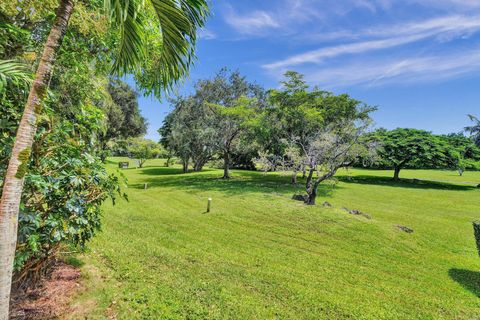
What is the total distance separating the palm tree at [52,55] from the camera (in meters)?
2.63

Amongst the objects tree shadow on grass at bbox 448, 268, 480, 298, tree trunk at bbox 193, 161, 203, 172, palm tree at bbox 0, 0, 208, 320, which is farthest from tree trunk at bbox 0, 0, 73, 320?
tree trunk at bbox 193, 161, 203, 172

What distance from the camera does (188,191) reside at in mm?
18969

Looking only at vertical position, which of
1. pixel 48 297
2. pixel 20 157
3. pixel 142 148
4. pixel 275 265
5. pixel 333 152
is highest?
pixel 142 148

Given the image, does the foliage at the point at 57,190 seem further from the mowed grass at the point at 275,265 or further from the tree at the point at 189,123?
the tree at the point at 189,123

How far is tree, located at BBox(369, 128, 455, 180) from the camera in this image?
2595cm

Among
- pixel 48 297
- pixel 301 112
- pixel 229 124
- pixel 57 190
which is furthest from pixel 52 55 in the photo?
pixel 229 124

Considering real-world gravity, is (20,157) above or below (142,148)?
below

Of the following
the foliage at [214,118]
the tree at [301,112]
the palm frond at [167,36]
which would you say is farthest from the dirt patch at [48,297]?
the foliage at [214,118]

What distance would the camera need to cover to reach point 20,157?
2.63 metres

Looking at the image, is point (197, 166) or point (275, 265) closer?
point (275, 265)

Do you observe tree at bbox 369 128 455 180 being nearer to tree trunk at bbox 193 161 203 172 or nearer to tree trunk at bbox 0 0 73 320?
tree trunk at bbox 193 161 203 172

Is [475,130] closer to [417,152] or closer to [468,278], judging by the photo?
[417,152]

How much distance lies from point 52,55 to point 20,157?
3.74ft

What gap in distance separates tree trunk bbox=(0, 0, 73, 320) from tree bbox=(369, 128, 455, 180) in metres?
27.4
